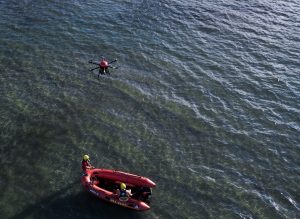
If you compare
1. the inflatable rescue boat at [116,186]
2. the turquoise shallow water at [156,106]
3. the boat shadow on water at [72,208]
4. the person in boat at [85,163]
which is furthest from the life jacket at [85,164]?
the boat shadow on water at [72,208]

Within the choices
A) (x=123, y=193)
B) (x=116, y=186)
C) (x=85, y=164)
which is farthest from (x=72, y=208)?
(x=123, y=193)

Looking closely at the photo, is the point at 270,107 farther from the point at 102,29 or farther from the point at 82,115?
the point at 102,29

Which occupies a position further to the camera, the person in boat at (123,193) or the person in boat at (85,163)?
the person in boat at (85,163)

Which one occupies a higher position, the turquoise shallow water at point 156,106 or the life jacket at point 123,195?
the turquoise shallow water at point 156,106

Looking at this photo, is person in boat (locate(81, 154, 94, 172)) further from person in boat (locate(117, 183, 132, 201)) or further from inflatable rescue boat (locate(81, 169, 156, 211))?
person in boat (locate(117, 183, 132, 201))

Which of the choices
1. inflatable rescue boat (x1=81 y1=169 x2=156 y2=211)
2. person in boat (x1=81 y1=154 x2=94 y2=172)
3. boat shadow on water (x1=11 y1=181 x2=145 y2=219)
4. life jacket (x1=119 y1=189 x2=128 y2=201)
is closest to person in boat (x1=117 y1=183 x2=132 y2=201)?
life jacket (x1=119 y1=189 x2=128 y2=201)

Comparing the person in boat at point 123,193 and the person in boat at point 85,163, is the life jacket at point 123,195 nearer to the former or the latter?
the person in boat at point 123,193

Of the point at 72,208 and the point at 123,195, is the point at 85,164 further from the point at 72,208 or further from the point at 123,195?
the point at 123,195

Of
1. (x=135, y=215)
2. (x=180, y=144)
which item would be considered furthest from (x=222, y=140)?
(x=135, y=215)
